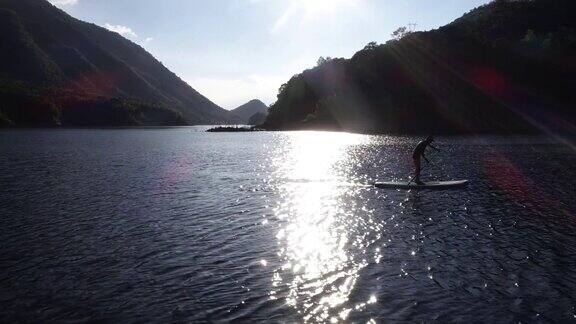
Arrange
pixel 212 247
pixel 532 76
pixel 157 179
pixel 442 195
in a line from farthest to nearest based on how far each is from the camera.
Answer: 1. pixel 532 76
2. pixel 157 179
3. pixel 442 195
4. pixel 212 247

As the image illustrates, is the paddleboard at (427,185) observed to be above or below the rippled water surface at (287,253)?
above

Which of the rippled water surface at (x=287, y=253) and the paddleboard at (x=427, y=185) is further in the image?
the paddleboard at (x=427, y=185)

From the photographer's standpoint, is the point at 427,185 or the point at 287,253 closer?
the point at 287,253

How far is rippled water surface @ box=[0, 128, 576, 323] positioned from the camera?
14.7 metres

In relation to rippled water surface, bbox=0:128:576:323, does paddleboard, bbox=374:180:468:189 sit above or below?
above

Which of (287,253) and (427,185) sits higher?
(427,185)

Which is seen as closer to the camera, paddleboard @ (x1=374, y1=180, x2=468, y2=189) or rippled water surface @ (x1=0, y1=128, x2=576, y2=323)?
rippled water surface @ (x1=0, y1=128, x2=576, y2=323)

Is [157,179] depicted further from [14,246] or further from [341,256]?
[341,256]

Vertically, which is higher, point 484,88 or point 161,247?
point 484,88

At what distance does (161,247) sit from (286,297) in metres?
9.11

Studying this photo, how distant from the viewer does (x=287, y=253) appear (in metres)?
21.1

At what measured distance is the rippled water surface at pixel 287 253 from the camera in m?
14.7

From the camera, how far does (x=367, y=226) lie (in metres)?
26.6

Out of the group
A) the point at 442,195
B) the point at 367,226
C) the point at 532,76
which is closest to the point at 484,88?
the point at 532,76
